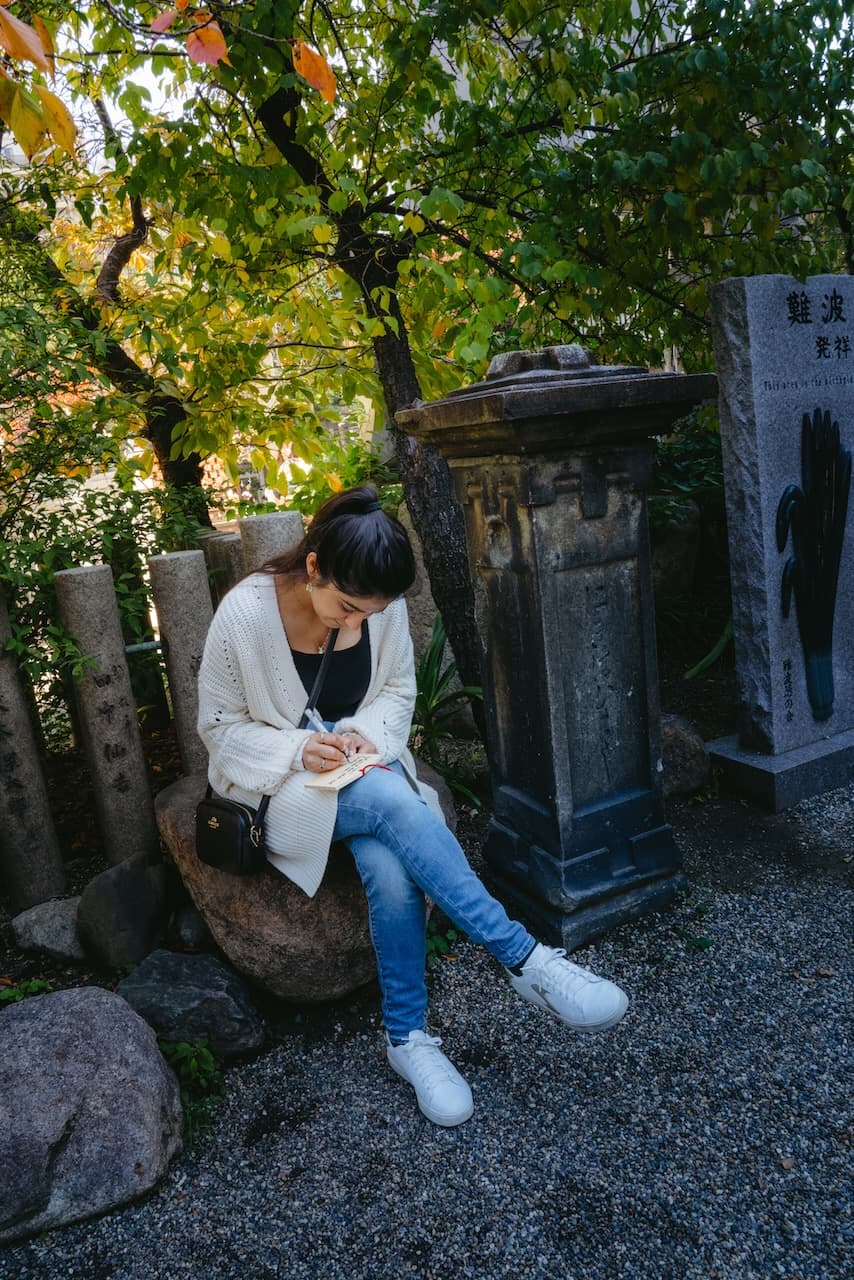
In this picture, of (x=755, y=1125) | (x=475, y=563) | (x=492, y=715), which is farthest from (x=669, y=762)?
(x=755, y=1125)

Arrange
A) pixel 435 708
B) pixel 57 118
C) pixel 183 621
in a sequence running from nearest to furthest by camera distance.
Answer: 1. pixel 57 118
2. pixel 183 621
3. pixel 435 708

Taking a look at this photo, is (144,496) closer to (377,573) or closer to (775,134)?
(377,573)

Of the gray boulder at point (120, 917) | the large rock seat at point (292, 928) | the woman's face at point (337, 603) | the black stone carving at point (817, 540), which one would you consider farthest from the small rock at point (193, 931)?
the black stone carving at point (817, 540)

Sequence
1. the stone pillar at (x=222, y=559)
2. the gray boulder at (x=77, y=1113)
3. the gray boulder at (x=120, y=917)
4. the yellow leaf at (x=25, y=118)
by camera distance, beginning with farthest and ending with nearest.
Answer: the stone pillar at (x=222, y=559) → the gray boulder at (x=120, y=917) → the gray boulder at (x=77, y=1113) → the yellow leaf at (x=25, y=118)

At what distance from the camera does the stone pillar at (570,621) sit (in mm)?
2598

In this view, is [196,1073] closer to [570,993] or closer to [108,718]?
[570,993]

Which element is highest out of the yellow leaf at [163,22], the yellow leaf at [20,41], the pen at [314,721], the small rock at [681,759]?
the yellow leaf at [163,22]

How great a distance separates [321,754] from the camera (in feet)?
7.73

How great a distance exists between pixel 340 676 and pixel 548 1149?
4.42ft

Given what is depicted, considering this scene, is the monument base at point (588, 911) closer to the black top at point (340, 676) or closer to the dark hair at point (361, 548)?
the black top at point (340, 676)

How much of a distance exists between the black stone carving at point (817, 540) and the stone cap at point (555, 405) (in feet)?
3.75

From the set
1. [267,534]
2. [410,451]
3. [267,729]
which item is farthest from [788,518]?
[267,729]

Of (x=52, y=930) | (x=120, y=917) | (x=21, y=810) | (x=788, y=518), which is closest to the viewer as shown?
(x=120, y=917)

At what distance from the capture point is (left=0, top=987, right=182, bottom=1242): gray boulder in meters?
1.92
